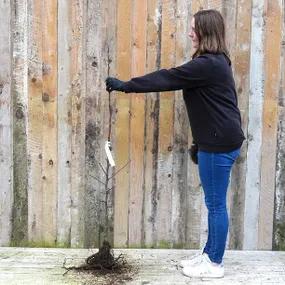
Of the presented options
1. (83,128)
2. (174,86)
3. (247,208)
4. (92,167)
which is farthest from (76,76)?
(247,208)

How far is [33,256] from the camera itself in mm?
4297

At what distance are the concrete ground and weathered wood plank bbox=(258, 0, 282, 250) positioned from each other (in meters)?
0.21

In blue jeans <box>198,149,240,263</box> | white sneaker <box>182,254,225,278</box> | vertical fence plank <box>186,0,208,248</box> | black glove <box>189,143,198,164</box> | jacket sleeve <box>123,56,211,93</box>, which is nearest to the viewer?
jacket sleeve <box>123,56,211,93</box>

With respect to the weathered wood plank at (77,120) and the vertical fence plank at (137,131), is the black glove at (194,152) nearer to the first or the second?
the vertical fence plank at (137,131)

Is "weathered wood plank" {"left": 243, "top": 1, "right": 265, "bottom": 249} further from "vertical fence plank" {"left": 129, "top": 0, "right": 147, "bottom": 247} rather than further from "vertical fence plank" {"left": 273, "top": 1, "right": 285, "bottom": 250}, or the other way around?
"vertical fence plank" {"left": 129, "top": 0, "right": 147, "bottom": 247}

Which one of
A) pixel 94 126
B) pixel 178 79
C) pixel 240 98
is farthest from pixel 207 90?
pixel 94 126

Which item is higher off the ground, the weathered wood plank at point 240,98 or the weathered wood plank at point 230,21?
the weathered wood plank at point 230,21

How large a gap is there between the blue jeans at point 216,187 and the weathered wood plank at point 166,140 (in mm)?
577

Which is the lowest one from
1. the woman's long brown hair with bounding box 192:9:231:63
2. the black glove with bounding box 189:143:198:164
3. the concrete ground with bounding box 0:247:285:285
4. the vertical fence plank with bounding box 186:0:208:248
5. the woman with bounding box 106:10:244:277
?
the concrete ground with bounding box 0:247:285:285

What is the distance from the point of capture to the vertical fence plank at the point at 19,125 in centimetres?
432

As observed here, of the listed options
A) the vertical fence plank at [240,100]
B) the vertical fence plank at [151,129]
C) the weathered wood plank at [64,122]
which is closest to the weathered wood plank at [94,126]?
the weathered wood plank at [64,122]

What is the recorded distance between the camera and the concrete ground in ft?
12.7

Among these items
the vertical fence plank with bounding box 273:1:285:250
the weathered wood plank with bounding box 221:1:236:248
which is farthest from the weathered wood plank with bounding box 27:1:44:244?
the vertical fence plank with bounding box 273:1:285:250

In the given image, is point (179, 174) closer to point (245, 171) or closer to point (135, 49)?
point (245, 171)
